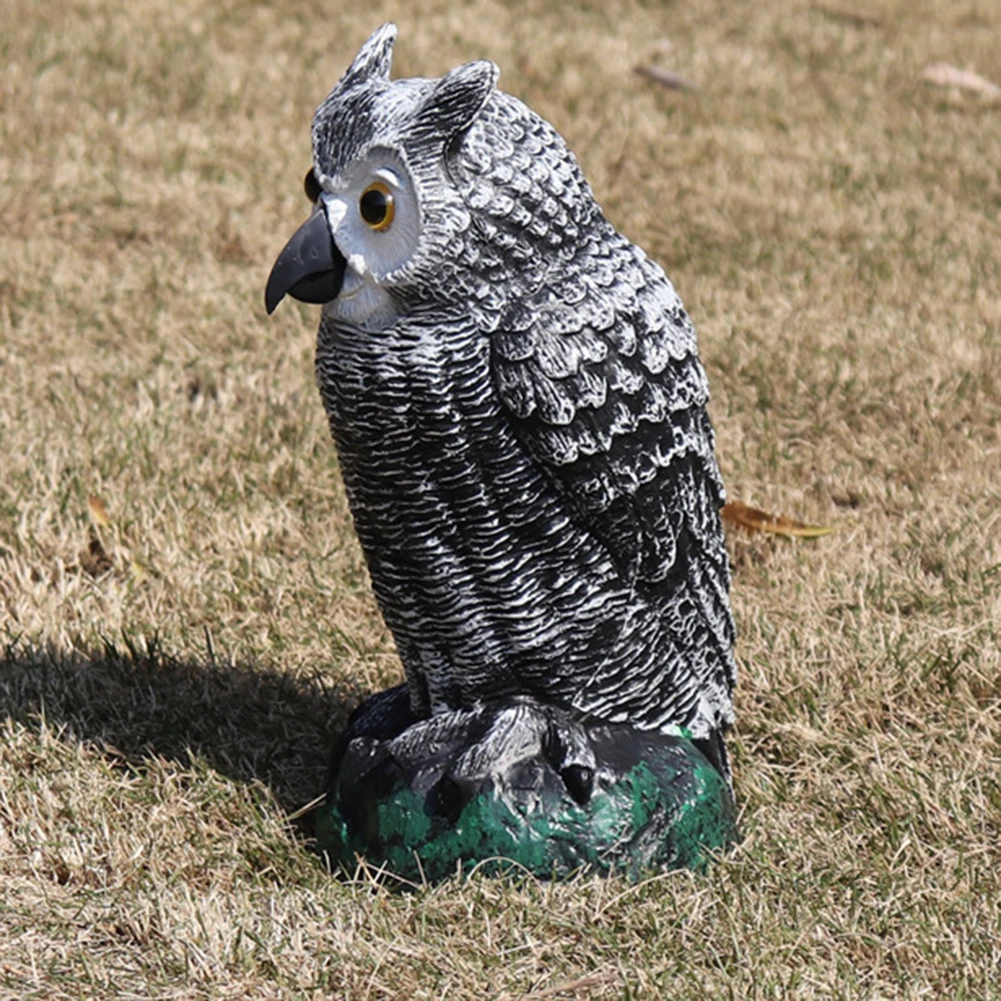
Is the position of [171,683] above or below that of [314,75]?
below

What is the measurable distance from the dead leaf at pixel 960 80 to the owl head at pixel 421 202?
6.56 m

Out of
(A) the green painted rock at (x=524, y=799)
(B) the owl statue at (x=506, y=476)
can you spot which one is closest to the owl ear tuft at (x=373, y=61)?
(B) the owl statue at (x=506, y=476)

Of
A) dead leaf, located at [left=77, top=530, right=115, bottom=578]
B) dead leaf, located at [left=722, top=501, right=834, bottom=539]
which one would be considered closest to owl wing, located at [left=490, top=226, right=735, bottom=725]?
dead leaf, located at [left=722, top=501, right=834, bottom=539]

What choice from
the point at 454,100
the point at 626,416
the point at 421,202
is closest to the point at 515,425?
the point at 626,416

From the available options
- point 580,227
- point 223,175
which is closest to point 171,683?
point 580,227

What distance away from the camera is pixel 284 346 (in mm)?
5695

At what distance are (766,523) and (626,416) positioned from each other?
187cm

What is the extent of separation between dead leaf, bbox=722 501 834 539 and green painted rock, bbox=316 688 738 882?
160cm

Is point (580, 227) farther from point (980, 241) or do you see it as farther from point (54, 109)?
point (54, 109)

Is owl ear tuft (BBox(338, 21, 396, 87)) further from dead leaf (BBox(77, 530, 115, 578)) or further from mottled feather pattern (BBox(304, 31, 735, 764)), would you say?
dead leaf (BBox(77, 530, 115, 578))

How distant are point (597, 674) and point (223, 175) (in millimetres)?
4608

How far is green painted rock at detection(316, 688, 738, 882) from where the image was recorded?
9.46 feet

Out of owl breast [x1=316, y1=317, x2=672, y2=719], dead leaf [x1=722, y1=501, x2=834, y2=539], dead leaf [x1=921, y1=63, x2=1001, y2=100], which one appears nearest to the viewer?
owl breast [x1=316, y1=317, x2=672, y2=719]

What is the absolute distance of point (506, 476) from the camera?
109 inches
